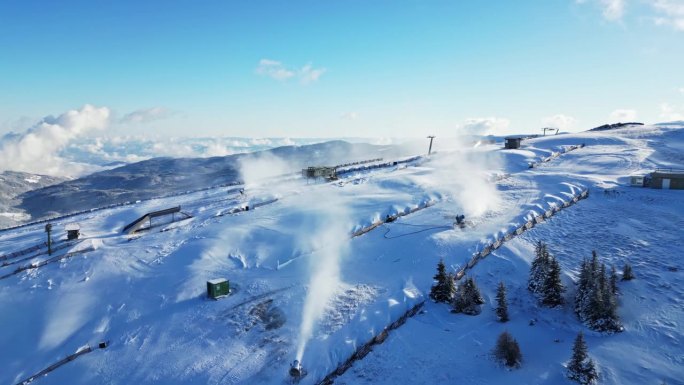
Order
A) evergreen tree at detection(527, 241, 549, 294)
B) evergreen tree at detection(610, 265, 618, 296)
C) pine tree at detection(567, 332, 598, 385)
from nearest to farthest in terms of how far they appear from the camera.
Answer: pine tree at detection(567, 332, 598, 385), evergreen tree at detection(610, 265, 618, 296), evergreen tree at detection(527, 241, 549, 294)

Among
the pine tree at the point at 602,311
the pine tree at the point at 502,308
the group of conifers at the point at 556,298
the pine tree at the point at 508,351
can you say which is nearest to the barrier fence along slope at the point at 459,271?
the group of conifers at the point at 556,298

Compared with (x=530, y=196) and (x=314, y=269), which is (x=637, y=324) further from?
(x=530, y=196)

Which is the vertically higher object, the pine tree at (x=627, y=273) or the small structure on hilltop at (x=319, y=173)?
the small structure on hilltop at (x=319, y=173)

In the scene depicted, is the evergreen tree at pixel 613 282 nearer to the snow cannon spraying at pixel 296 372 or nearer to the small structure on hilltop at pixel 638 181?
the snow cannon spraying at pixel 296 372

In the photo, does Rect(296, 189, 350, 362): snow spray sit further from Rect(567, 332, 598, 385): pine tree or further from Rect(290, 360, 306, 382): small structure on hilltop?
Rect(567, 332, 598, 385): pine tree

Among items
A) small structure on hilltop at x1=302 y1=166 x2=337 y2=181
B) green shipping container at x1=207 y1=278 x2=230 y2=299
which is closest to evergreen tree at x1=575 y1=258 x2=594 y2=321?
green shipping container at x1=207 y1=278 x2=230 y2=299

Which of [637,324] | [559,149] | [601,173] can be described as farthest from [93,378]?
[559,149]

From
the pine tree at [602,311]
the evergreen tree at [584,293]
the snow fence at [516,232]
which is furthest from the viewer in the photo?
the snow fence at [516,232]
